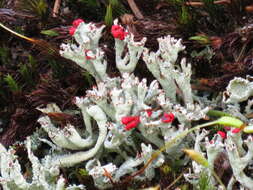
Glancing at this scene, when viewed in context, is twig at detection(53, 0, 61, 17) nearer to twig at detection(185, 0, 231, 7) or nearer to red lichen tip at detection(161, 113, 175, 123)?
twig at detection(185, 0, 231, 7)

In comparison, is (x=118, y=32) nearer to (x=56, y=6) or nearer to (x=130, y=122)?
(x=130, y=122)

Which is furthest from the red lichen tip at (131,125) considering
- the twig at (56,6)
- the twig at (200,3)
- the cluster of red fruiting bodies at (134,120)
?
the twig at (56,6)

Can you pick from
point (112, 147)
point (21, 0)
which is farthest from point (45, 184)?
point (21, 0)

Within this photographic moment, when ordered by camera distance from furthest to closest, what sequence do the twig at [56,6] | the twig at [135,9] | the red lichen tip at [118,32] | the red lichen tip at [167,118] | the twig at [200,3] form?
the twig at [56,6], the twig at [135,9], the twig at [200,3], the red lichen tip at [118,32], the red lichen tip at [167,118]

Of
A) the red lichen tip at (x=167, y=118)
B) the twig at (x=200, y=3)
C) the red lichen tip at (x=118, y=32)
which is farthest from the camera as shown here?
the twig at (x=200, y=3)

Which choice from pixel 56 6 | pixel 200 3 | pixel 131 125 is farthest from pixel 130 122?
pixel 56 6

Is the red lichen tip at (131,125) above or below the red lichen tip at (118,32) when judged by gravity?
below

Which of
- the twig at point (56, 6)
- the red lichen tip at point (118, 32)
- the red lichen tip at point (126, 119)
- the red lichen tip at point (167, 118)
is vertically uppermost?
the twig at point (56, 6)

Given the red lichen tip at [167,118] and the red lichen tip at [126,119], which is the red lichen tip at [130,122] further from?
the red lichen tip at [167,118]

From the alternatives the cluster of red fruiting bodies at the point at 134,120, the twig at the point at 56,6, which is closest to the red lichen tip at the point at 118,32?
the cluster of red fruiting bodies at the point at 134,120

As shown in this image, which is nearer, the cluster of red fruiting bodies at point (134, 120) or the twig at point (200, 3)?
the cluster of red fruiting bodies at point (134, 120)
